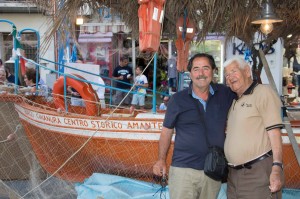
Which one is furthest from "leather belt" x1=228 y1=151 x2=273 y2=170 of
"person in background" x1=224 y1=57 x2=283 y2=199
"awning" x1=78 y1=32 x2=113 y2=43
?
"awning" x1=78 y1=32 x2=113 y2=43

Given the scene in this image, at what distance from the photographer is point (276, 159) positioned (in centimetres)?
277

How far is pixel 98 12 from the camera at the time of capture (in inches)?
209

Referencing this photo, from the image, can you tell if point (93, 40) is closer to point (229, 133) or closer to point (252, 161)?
point (229, 133)

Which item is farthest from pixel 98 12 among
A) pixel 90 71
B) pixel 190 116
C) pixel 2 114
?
pixel 190 116

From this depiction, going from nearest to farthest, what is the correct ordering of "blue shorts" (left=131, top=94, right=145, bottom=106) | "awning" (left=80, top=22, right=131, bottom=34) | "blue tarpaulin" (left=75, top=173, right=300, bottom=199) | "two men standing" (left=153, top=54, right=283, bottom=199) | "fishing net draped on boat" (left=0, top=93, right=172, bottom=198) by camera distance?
"two men standing" (left=153, top=54, right=283, bottom=199) < "blue tarpaulin" (left=75, top=173, right=300, bottom=199) < "fishing net draped on boat" (left=0, top=93, right=172, bottom=198) < "blue shorts" (left=131, top=94, right=145, bottom=106) < "awning" (left=80, top=22, right=131, bottom=34)

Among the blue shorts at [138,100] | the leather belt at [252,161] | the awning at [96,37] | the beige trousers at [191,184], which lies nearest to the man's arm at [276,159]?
the leather belt at [252,161]

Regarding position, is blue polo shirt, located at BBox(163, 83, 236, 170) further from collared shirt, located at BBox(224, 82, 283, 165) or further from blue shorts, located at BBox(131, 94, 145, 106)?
blue shorts, located at BBox(131, 94, 145, 106)

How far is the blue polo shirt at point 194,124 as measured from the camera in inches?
117

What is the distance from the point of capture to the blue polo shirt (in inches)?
117

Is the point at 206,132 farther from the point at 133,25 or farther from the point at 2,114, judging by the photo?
the point at 2,114

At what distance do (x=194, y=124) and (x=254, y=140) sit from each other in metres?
0.44

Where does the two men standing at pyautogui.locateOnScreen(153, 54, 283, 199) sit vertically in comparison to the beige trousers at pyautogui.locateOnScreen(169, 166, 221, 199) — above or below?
above

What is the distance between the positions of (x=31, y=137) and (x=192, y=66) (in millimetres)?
3910

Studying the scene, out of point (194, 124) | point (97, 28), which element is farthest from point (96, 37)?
point (194, 124)
